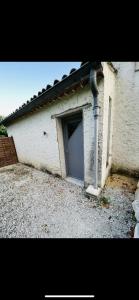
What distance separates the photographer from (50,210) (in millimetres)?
2770

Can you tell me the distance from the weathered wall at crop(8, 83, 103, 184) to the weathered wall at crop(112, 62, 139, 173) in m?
1.33

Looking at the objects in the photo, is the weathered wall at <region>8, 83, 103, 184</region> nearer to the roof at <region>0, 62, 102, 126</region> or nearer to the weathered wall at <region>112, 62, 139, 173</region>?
the roof at <region>0, 62, 102, 126</region>

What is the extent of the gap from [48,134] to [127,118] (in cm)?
248

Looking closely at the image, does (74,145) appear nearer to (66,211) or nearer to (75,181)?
(75,181)

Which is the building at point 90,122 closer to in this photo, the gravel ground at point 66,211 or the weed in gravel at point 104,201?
the weed in gravel at point 104,201

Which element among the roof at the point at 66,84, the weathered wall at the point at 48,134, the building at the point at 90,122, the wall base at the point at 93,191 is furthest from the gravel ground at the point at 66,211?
the roof at the point at 66,84

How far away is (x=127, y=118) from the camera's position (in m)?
3.60

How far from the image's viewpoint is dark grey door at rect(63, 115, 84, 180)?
3479 millimetres

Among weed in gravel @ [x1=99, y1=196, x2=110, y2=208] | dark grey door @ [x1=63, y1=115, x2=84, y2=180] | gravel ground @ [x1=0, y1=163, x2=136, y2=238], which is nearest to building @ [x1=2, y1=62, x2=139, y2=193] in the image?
dark grey door @ [x1=63, y1=115, x2=84, y2=180]

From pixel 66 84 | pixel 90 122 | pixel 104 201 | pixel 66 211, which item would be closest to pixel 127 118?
pixel 90 122

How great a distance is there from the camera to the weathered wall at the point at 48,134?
2.94m

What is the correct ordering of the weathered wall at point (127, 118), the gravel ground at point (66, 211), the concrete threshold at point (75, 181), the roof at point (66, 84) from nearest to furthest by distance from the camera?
the gravel ground at point (66, 211), the roof at point (66, 84), the weathered wall at point (127, 118), the concrete threshold at point (75, 181)

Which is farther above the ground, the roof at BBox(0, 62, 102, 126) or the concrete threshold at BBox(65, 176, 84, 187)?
the roof at BBox(0, 62, 102, 126)
